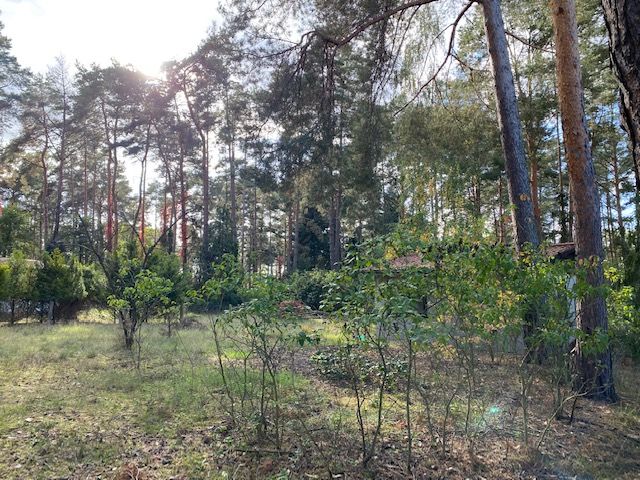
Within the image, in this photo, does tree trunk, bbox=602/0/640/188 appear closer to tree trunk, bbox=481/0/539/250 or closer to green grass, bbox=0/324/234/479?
green grass, bbox=0/324/234/479

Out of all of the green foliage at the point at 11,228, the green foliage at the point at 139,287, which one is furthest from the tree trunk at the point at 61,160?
the green foliage at the point at 139,287

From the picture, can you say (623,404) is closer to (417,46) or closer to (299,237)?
(417,46)

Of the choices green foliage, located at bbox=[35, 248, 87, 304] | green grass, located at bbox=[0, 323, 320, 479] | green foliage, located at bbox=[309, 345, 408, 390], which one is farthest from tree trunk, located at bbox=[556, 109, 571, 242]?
green foliage, located at bbox=[35, 248, 87, 304]

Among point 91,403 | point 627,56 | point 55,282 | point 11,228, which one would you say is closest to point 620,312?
point 627,56

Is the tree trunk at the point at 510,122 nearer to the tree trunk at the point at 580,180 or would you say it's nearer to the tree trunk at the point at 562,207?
the tree trunk at the point at 580,180

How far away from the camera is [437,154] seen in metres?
11.9

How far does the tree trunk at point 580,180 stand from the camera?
16.9ft

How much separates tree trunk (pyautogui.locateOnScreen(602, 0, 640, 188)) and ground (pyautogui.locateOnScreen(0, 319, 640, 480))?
2310 millimetres

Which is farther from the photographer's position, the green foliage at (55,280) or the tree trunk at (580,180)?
the green foliage at (55,280)

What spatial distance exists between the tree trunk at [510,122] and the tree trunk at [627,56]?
4.97m

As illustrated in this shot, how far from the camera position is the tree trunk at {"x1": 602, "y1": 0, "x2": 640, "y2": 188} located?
116 cm

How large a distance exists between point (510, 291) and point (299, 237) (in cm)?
2365

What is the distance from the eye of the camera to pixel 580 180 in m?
5.33

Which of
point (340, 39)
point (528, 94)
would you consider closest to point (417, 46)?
point (340, 39)
